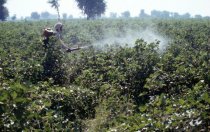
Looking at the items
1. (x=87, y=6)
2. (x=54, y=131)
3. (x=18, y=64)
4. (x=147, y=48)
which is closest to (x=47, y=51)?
(x=18, y=64)

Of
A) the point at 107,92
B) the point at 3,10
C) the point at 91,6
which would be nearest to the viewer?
the point at 107,92

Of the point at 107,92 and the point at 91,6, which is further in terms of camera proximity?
the point at 91,6

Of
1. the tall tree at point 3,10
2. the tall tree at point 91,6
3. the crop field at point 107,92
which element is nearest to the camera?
the crop field at point 107,92

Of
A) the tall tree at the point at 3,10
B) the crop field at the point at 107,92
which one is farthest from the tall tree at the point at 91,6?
the crop field at the point at 107,92

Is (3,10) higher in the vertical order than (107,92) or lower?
higher

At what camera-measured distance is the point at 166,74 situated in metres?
7.35

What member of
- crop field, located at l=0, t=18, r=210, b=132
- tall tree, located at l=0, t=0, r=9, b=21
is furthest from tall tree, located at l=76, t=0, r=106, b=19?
crop field, located at l=0, t=18, r=210, b=132

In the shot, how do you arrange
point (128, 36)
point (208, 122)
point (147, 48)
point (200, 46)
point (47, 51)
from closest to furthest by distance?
point (208, 122), point (147, 48), point (47, 51), point (200, 46), point (128, 36)

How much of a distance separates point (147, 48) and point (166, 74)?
1701 millimetres

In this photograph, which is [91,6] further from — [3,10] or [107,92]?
[107,92]

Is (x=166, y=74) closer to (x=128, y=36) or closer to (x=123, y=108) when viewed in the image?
(x=123, y=108)

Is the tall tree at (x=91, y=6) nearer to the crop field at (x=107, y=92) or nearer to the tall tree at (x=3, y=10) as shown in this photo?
the tall tree at (x=3, y=10)

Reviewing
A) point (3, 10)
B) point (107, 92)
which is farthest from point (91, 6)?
point (107, 92)

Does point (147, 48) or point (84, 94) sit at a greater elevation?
point (147, 48)
